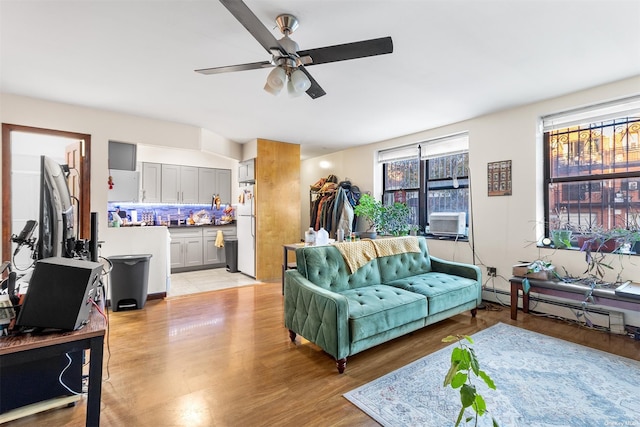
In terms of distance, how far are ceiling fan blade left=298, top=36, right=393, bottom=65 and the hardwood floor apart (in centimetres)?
219

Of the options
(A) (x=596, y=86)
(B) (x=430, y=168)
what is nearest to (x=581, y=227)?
(A) (x=596, y=86)

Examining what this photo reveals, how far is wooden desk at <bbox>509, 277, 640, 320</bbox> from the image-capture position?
2642 millimetres

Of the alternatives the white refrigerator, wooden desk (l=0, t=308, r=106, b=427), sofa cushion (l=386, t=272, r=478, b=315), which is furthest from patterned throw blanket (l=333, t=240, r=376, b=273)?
the white refrigerator

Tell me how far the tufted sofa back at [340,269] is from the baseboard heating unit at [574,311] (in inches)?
57.4

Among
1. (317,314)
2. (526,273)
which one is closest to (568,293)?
(526,273)

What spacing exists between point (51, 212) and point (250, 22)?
1.35 meters

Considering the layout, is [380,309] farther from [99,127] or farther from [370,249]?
[99,127]

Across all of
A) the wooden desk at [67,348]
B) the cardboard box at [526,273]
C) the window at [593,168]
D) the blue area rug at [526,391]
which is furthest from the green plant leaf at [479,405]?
the window at [593,168]

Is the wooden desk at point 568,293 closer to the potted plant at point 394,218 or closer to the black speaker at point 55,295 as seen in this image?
the potted plant at point 394,218

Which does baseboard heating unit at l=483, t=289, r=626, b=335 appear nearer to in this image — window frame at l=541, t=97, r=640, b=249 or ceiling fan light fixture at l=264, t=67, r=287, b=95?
window frame at l=541, t=97, r=640, b=249

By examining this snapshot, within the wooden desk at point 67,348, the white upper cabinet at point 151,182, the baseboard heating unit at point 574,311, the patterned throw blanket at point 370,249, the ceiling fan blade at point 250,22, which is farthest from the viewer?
the white upper cabinet at point 151,182

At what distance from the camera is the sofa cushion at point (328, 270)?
2.83m

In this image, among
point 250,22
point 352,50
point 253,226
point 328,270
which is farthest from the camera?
point 253,226

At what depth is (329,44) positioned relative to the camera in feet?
7.66
